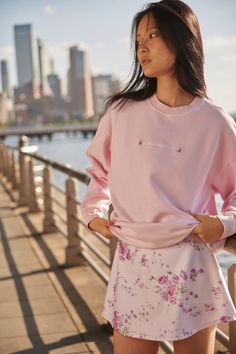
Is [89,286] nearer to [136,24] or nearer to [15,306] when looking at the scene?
[15,306]

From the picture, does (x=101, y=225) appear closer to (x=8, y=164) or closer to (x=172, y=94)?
(x=172, y=94)

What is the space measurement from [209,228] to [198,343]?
0.33 meters

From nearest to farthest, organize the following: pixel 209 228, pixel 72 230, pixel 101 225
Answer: pixel 209 228
pixel 101 225
pixel 72 230

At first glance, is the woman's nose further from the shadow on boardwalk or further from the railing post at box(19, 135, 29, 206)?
the railing post at box(19, 135, 29, 206)

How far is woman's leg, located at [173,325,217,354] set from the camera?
1.54m

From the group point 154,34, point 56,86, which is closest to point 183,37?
point 154,34

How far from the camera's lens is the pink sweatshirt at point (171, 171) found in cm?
153

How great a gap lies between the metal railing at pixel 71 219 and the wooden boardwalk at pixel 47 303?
0.60ft

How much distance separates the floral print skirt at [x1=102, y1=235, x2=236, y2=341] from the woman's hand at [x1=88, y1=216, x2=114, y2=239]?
0.44 ft

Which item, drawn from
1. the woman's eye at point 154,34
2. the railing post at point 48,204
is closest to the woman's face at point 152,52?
the woman's eye at point 154,34

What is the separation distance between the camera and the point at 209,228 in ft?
4.87

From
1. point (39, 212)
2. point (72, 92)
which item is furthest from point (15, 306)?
point (72, 92)

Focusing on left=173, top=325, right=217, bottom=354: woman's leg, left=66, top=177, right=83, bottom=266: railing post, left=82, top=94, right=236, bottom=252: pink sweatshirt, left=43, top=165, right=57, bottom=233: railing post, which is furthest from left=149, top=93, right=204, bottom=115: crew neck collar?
left=43, top=165, right=57, bottom=233: railing post

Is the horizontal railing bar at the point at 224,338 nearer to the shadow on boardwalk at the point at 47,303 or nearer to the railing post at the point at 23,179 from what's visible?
the shadow on boardwalk at the point at 47,303
